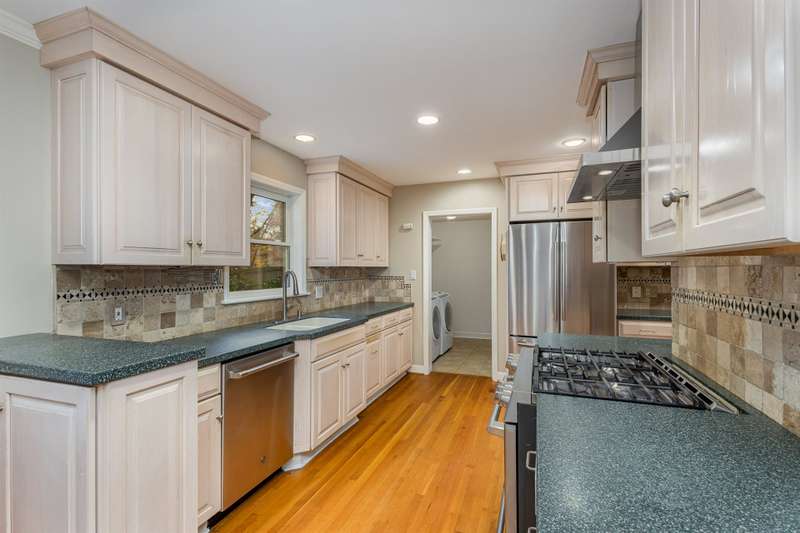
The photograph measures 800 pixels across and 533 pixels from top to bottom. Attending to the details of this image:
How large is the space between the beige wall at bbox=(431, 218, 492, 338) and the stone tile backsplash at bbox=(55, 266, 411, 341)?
14.0ft

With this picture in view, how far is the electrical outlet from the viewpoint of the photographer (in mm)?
1976

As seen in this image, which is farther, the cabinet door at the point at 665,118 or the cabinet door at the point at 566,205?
the cabinet door at the point at 566,205

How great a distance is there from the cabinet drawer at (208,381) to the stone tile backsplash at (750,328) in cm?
205

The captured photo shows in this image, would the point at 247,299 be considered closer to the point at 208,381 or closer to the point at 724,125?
the point at 208,381

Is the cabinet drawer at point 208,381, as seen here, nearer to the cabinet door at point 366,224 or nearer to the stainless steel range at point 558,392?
the stainless steel range at point 558,392

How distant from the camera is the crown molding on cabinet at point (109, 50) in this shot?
63.7 inches

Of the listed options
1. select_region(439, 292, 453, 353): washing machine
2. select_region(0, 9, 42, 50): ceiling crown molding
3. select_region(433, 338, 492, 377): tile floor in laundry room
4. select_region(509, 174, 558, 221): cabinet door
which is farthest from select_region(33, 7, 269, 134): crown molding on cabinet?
select_region(439, 292, 453, 353): washing machine

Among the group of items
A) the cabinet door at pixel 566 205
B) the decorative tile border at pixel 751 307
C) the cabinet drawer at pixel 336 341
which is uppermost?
the cabinet door at pixel 566 205

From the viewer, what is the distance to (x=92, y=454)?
4.04 ft

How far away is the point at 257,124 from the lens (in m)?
2.54

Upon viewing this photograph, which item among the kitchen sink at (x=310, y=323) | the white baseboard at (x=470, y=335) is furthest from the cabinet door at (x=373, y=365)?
the white baseboard at (x=470, y=335)

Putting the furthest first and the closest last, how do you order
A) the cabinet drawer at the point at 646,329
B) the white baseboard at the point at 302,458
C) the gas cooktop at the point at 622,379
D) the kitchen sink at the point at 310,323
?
the cabinet drawer at the point at 646,329 < the kitchen sink at the point at 310,323 < the white baseboard at the point at 302,458 < the gas cooktop at the point at 622,379

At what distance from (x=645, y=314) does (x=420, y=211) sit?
2.56 m

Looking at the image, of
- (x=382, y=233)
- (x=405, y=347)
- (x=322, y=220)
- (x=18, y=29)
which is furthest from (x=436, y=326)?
(x=18, y=29)
